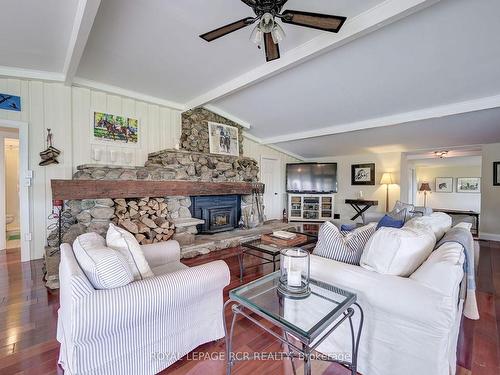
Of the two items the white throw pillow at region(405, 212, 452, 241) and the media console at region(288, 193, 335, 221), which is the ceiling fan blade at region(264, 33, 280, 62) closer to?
the white throw pillow at region(405, 212, 452, 241)

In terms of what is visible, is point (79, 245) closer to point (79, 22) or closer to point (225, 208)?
point (79, 22)

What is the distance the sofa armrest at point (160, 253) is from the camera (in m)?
1.99

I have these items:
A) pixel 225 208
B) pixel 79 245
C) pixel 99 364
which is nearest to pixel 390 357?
pixel 99 364

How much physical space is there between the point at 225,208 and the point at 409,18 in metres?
3.75

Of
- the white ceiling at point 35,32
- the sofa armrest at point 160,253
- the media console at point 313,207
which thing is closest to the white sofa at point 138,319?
the sofa armrest at point 160,253

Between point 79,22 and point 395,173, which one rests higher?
point 79,22

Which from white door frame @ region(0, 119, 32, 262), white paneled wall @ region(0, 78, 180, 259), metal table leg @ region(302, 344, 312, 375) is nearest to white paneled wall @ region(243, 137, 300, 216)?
white paneled wall @ region(0, 78, 180, 259)

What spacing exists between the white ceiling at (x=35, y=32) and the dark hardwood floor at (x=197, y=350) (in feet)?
8.38

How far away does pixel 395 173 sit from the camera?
5816 mm

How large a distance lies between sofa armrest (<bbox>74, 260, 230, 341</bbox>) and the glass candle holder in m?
0.40

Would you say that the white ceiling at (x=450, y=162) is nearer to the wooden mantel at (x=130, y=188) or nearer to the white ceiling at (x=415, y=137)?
the white ceiling at (x=415, y=137)

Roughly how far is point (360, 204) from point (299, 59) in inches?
185

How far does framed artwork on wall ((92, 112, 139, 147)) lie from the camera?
12.1 ft

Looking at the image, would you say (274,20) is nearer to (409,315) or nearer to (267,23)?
(267,23)
